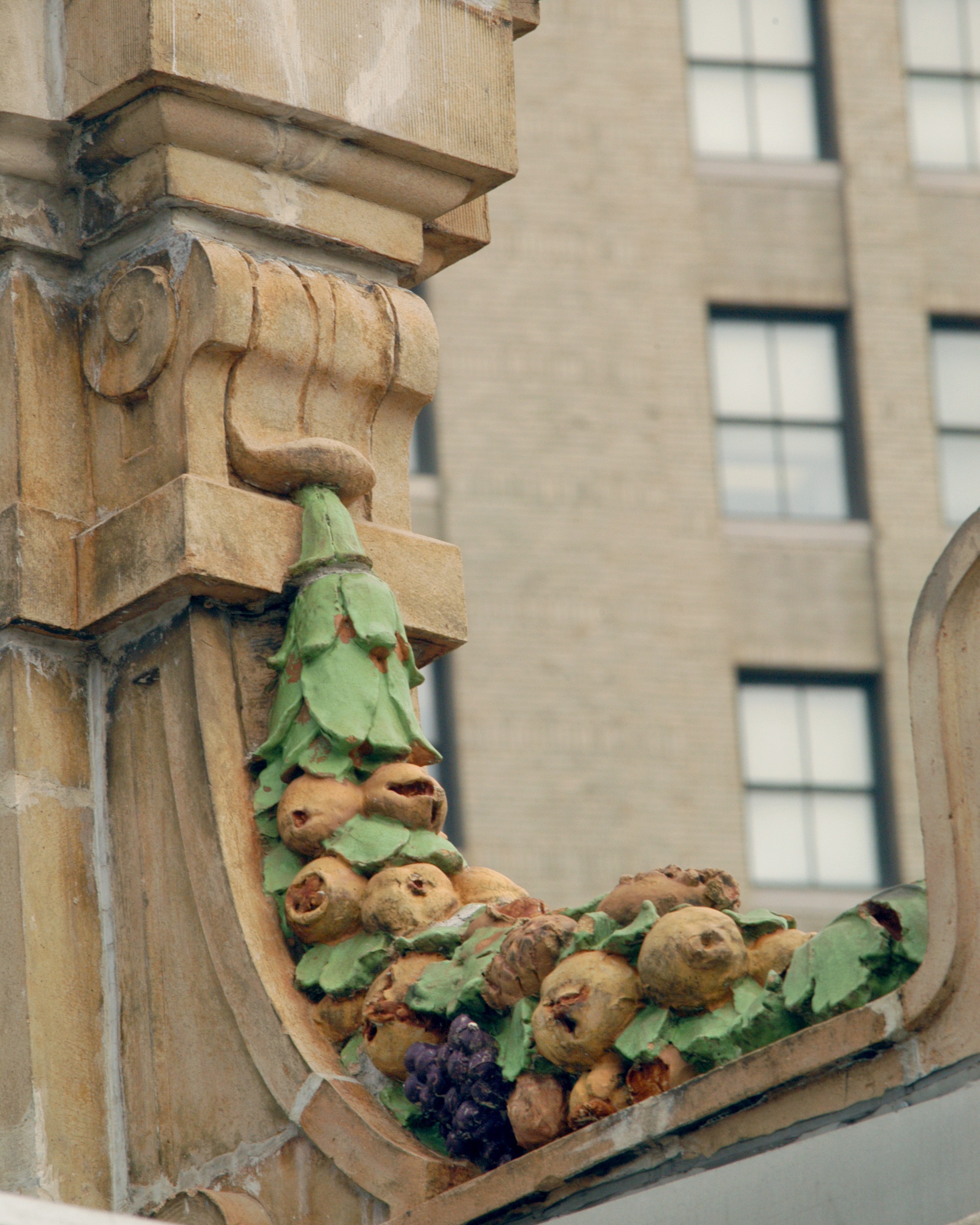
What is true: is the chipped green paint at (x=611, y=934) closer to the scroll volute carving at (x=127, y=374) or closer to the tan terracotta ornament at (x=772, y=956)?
the tan terracotta ornament at (x=772, y=956)

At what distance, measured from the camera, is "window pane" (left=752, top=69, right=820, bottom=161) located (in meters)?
21.8

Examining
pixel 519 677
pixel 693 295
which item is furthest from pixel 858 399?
pixel 519 677

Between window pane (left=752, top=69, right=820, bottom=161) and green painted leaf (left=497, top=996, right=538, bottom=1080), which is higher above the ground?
window pane (left=752, top=69, right=820, bottom=161)

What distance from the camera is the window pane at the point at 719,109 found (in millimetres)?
21766

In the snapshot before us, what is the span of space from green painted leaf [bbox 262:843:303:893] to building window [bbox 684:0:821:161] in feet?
56.6

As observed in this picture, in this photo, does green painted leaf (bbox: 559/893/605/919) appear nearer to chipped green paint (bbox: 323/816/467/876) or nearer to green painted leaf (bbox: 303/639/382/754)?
chipped green paint (bbox: 323/816/467/876)

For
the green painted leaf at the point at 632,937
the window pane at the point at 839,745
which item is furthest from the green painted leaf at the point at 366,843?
the window pane at the point at 839,745

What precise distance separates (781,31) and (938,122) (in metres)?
1.44

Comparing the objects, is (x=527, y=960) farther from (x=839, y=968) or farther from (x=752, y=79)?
(x=752, y=79)

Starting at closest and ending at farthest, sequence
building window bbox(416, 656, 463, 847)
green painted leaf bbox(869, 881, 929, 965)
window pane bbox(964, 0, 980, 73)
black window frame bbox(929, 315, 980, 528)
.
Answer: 1. green painted leaf bbox(869, 881, 929, 965)
2. building window bbox(416, 656, 463, 847)
3. black window frame bbox(929, 315, 980, 528)
4. window pane bbox(964, 0, 980, 73)

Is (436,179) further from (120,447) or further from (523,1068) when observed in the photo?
(523,1068)

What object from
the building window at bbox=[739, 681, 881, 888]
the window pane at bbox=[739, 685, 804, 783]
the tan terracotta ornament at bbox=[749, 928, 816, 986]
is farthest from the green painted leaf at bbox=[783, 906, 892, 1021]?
the window pane at bbox=[739, 685, 804, 783]

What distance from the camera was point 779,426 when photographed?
21.3m

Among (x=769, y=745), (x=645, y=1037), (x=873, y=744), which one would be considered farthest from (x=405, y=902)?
(x=873, y=744)
